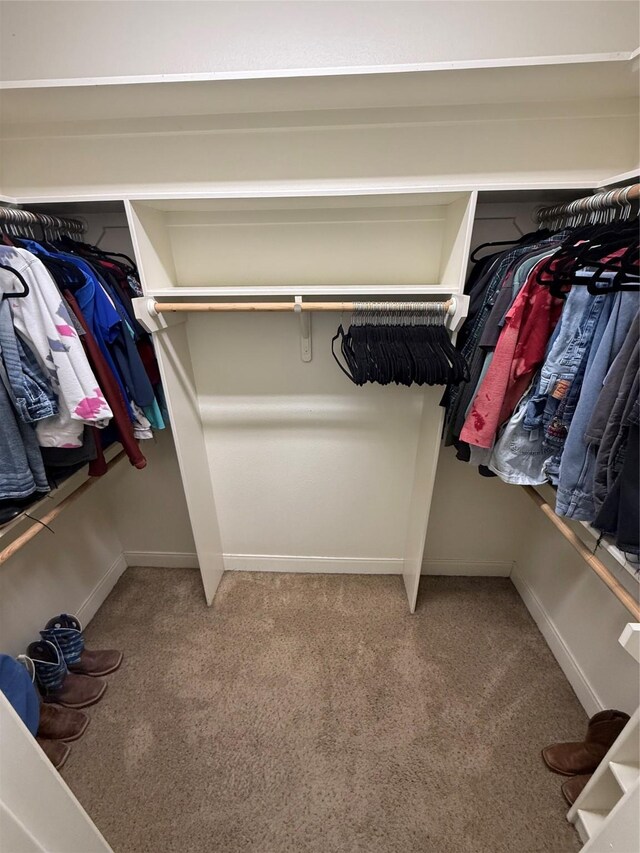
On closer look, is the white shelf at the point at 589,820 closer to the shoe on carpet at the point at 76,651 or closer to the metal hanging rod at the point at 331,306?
the metal hanging rod at the point at 331,306

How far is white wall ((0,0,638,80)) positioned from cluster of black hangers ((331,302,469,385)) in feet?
2.38

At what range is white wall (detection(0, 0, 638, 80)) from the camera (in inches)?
41.1

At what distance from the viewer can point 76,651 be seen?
1.51 metres

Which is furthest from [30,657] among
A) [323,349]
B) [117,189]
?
[117,189]

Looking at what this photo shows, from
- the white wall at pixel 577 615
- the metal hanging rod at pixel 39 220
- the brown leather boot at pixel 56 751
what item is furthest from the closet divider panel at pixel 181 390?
the white wall at pixel 577 615

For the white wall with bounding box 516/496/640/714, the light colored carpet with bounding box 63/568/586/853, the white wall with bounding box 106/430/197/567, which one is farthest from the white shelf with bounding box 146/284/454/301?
the light colored carpet with bounding box 63/568/586/853

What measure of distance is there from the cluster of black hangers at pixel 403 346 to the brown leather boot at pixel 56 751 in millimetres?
1716

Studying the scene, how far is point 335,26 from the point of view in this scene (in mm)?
1078

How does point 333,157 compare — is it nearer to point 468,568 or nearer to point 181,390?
point 181,390

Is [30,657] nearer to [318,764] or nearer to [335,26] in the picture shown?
[318,764]

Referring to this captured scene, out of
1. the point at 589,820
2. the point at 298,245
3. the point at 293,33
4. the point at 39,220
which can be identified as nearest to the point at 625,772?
the point at 589,820

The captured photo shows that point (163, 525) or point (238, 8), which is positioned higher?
point (238, 8)

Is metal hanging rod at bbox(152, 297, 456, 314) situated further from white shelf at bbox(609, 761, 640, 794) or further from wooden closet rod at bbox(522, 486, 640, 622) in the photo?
white shelf at bbox(609, 761, 640, 794)

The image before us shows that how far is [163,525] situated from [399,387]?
1495 millimetres
